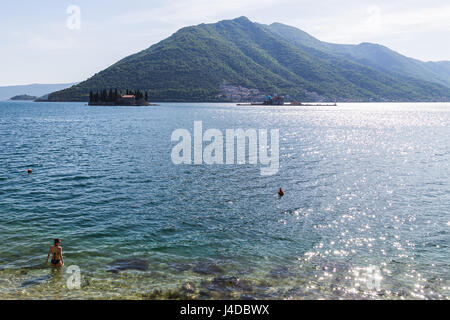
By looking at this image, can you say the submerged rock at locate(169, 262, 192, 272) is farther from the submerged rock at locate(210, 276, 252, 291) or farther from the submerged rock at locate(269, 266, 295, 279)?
the submerged rock at locate(269, 266, 295, 279)

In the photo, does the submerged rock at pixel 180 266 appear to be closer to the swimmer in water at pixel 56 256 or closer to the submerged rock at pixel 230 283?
the submerged rock at pixel 230 283

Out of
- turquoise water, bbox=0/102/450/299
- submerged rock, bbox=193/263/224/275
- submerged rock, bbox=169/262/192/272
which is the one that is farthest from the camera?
submerged rock, bbox=169/262/192/272

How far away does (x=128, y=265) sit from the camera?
868 inches

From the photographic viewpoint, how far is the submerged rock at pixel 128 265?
848 inches

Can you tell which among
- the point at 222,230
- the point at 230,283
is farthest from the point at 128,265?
the point at 222,230

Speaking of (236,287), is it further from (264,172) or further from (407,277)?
(264,172)

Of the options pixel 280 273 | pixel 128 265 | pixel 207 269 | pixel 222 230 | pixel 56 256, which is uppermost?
pixel 56 256

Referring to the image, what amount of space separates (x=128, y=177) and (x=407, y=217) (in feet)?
116

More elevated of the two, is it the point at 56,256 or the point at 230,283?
the point at 56,256

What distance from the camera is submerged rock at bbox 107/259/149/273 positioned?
70.7ft

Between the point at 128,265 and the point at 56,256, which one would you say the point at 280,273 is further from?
the point at 56,256

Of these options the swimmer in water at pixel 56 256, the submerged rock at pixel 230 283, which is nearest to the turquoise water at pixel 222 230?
the submerged rock at pixel 230 283

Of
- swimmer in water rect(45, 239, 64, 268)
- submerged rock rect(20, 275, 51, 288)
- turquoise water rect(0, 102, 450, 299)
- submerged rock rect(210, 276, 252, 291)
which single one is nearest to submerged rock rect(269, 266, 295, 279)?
turquoise water rect(0, 102, 450, 299)
